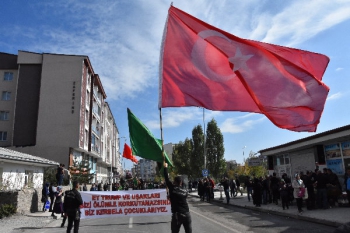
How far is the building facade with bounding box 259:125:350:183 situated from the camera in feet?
62.1

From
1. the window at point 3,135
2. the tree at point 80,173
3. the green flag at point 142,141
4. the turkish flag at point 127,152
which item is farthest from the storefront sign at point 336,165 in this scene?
the window at point 3,135

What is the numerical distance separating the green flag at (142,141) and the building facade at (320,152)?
33.8 ft

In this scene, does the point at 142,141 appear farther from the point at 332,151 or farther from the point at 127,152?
the point at 127,152

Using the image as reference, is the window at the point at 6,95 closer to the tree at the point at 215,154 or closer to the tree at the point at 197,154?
the tree at the point at 197,154

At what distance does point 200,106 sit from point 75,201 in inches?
186

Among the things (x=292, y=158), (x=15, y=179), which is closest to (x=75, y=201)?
(x=15, y=179)

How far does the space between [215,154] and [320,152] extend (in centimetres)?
4416

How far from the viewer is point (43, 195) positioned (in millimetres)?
19516

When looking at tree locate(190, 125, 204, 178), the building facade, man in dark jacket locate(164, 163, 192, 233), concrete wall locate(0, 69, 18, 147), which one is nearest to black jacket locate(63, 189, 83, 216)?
man in dark jacket locate(164, 163, 192, 233)

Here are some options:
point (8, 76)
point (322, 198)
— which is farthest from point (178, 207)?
point (8, 76)

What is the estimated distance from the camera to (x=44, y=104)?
4184cm

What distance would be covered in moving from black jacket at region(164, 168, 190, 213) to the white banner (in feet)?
22.4

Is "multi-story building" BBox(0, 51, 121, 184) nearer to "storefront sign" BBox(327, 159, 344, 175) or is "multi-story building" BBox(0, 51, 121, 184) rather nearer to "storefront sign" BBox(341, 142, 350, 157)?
"storefront sign" BBox(327, 159, 344, 175)

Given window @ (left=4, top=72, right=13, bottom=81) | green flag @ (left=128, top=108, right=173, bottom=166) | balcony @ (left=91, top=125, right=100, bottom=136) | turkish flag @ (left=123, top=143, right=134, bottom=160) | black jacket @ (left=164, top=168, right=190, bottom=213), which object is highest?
window @ (left=4, top=72, right=13, bottom=81)
